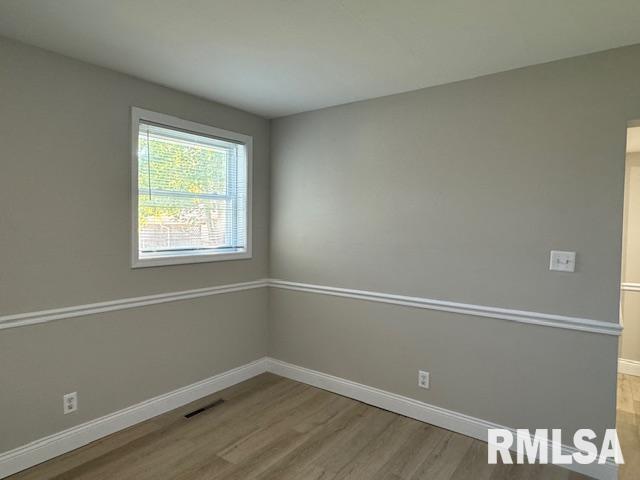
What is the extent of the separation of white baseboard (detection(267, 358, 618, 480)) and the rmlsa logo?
0.03 metres

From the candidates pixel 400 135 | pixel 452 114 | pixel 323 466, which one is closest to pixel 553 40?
pixel 452 114

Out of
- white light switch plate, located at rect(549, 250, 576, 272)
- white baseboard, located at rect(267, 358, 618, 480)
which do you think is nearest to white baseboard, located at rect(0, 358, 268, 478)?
white baseboard, located at rect(267, 358, 618, 480)

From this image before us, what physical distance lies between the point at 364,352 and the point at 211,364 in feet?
4.37

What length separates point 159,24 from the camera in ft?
6.29

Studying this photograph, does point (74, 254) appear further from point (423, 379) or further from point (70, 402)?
point (423, 379)

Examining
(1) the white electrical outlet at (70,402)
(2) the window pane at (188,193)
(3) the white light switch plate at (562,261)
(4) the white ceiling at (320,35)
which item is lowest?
(1) the white electrical outlet at (70,402)

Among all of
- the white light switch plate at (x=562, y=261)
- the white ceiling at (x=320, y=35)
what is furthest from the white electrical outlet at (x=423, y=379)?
the white ceiling at (x=320, y=35)

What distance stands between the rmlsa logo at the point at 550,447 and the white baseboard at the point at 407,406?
0.03m

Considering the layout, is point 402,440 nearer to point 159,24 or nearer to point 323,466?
point 323,466

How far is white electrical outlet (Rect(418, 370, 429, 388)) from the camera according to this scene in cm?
280

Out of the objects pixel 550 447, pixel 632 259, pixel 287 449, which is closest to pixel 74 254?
pixel 287 449

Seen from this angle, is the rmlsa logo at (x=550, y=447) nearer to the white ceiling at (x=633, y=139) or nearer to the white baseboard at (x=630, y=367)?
the white baseboard at (x=630, y=367)

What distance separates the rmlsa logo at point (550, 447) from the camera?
217cm

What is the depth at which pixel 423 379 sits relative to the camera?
2814 millimetres
